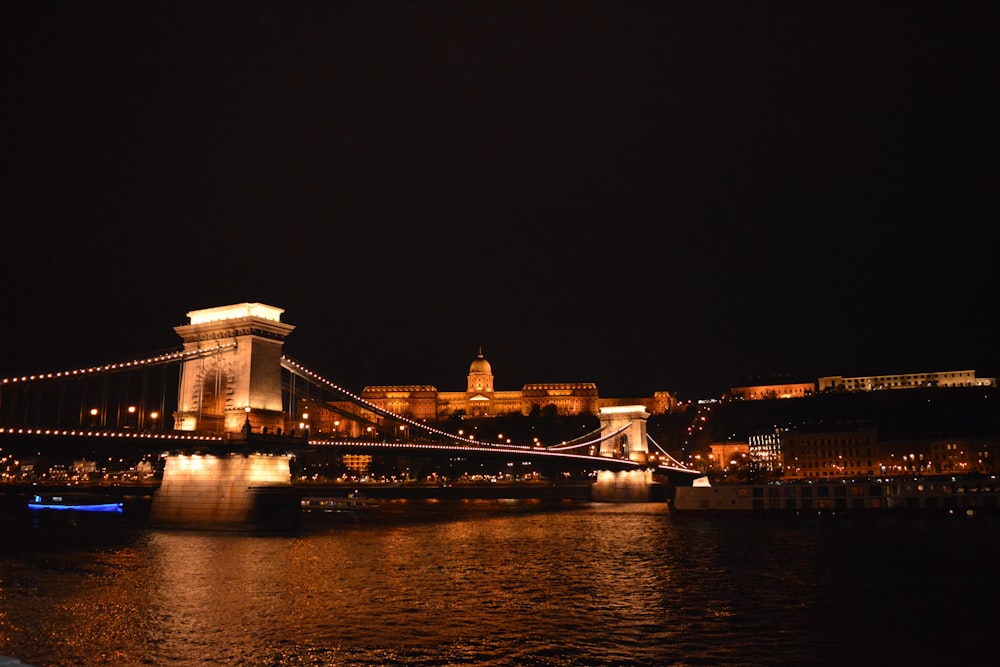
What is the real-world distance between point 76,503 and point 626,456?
198ft

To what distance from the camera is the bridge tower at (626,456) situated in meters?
90.8

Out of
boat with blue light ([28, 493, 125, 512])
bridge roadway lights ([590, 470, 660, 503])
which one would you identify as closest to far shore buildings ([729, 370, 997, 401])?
bridge roadway lights ([590, 470, 660, 503])

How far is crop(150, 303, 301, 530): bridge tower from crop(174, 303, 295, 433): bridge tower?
0.05 metres

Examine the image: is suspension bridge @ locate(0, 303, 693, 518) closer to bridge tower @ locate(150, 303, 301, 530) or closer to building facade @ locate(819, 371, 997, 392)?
bridge tower @ locate(150, 303, 301, 530)

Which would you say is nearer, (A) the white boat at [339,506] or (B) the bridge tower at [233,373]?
(B) the bridge tower at [233,373]

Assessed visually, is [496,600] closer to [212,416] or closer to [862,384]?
[212,416]

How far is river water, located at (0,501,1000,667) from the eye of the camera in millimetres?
16719

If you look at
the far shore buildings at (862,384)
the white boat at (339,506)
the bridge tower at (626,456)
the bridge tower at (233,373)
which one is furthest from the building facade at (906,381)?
the bridge tower at (233,373)

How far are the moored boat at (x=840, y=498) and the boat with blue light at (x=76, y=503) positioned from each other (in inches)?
1836

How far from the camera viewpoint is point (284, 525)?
4231cm

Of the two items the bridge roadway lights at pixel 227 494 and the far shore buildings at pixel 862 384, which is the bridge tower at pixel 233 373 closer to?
the bridge roadway lights at pixel 227 494

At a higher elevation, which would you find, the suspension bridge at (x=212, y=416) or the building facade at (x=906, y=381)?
the building facade at (x=906, y=381)

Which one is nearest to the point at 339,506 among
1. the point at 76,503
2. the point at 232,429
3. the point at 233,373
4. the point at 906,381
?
the point at 76,503

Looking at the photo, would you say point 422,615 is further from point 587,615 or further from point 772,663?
point 772,663
